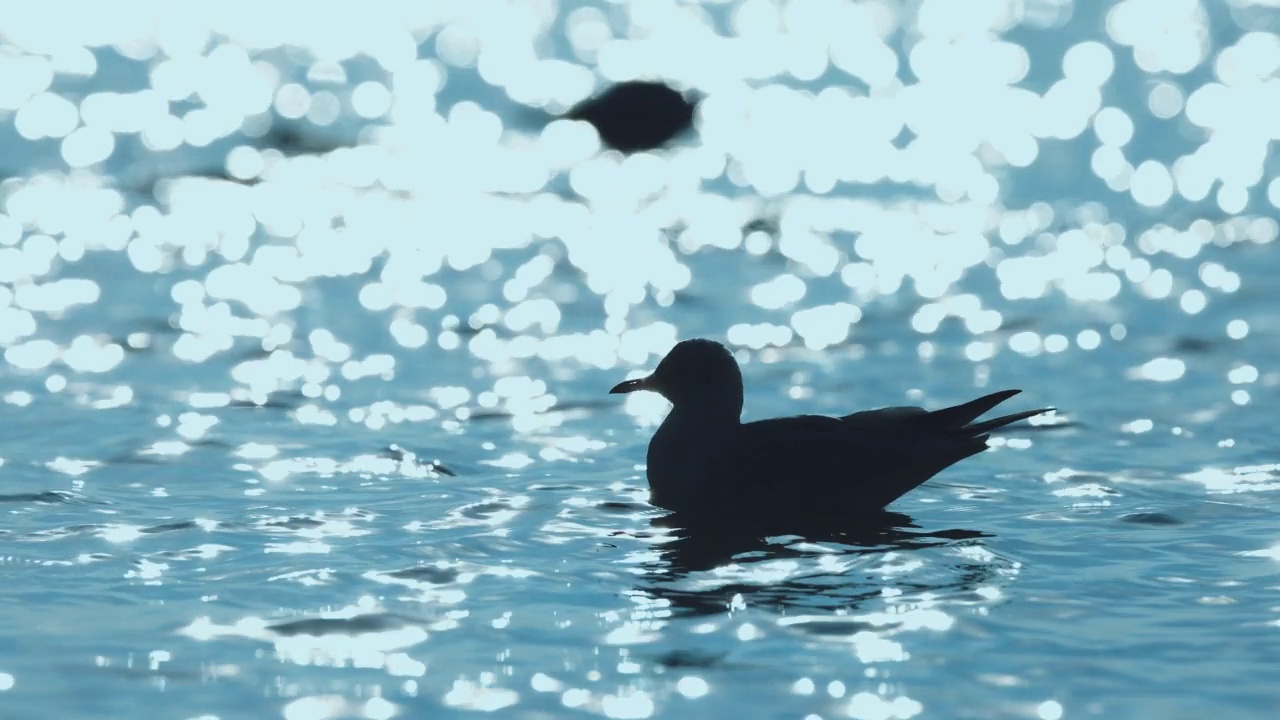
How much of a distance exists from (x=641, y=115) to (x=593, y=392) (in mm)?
17014

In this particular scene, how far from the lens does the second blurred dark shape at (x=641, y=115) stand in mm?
30766

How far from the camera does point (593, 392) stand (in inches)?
591

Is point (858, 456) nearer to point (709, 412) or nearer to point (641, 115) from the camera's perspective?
point (709, 412)

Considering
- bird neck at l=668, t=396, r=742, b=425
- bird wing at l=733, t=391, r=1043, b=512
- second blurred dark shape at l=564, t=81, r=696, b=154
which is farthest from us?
second blurred dark shape at l=564, t=81, r=696, b=154

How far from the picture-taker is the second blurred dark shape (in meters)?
30.8

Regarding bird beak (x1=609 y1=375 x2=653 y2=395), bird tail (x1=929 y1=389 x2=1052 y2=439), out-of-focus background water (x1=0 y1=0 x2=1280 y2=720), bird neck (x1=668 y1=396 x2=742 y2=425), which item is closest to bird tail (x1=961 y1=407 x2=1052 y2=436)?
bird tail (x1=929 y1=389 x2=1052 y2=439)

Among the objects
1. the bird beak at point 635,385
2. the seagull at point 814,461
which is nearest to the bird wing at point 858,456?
the seagull at point 814,461

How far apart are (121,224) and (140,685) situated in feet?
48.7

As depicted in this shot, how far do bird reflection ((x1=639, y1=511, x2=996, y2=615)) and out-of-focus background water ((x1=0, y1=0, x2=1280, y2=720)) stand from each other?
0.14 ft

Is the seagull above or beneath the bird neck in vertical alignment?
beneath

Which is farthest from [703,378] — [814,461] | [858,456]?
[858,456]

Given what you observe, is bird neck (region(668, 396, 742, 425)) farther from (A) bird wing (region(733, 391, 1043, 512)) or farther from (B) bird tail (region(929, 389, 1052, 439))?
(B) bird tail (region(929, 389, 1052, 439))

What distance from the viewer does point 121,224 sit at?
2211 centimetres

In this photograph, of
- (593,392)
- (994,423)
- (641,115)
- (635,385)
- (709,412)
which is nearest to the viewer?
(994,423)
